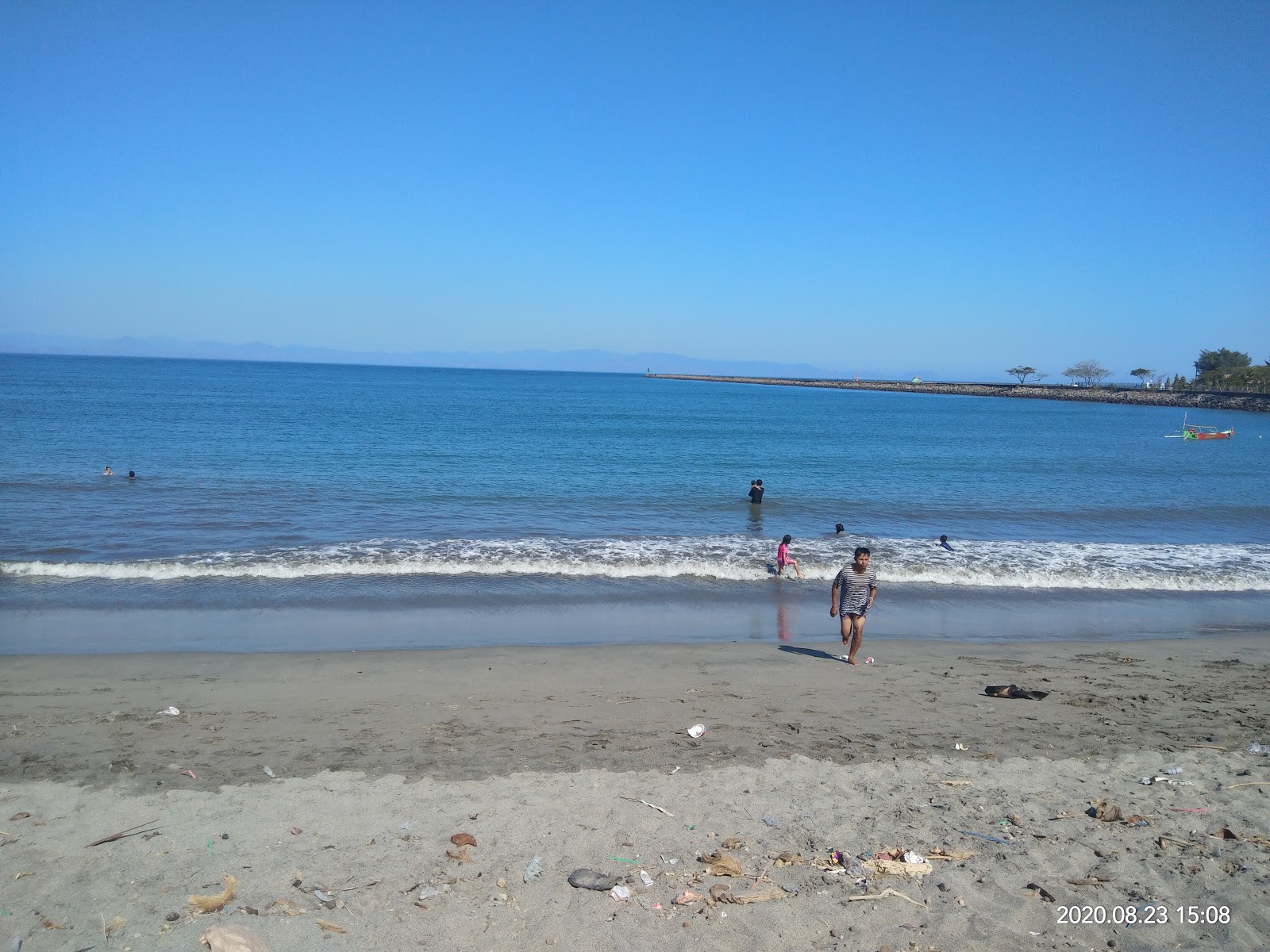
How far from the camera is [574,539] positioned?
19188 mm

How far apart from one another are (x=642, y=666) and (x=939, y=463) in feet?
102

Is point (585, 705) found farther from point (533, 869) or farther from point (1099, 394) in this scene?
point (1099, 394)

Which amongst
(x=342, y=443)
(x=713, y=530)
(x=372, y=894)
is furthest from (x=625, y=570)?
(x=342, y=443)

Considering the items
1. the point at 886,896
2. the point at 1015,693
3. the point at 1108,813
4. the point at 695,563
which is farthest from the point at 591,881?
the point at 695,563

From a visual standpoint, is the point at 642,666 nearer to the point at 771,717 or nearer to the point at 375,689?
the point at 771,717

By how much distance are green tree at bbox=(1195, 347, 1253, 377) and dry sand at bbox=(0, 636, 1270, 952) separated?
132m

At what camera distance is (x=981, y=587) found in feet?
53.7

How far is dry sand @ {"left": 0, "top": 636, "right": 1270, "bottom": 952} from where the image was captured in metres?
4.84

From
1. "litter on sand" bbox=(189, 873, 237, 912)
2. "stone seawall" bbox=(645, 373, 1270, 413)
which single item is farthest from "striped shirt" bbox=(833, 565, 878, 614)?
"stone seawall" bbox=(645, 373, 1270, 413)

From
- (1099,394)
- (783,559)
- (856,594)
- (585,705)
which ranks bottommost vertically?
(585,705)

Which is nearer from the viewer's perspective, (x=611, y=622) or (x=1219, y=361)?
(x=611, y=622)

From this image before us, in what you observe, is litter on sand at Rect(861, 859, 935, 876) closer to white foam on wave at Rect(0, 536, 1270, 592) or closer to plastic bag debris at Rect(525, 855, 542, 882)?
plastic bag debris at Rect(525, 855, 542, 882)

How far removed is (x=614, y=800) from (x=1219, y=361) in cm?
14681

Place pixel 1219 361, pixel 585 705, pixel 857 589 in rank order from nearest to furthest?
pixel 585 705 → pixel 857 589 → pixel 1219 361
